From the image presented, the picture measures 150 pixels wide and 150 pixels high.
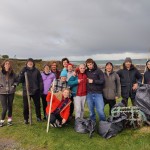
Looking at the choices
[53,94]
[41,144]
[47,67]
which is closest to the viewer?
[41,144]

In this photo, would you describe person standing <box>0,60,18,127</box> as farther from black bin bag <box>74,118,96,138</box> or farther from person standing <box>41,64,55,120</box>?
black bin bag <box>74,118,96,138</box>

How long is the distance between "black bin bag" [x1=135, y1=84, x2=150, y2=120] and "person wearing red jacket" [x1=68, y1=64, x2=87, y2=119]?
1598 mm

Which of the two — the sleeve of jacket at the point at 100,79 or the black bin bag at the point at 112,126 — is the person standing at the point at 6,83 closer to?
the sleeve of jacket at the point at 100,79

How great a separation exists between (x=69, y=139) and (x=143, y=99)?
7.59 feet

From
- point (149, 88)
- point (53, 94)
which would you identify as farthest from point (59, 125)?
point (149, 88)

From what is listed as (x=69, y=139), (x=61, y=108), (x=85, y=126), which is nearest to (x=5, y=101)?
(x=61, y=108)

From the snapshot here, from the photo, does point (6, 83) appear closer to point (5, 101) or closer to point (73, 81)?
point (5, 101)

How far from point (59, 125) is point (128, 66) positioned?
2.74m

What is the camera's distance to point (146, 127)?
26.0ft

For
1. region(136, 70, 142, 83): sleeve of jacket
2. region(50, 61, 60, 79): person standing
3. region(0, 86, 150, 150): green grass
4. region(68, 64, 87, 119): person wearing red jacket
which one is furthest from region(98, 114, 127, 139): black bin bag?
region(50, 61, 60, 79): person standing

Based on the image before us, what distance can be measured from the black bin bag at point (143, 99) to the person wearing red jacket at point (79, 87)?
5.24 feet

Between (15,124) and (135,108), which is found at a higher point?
(135,108)

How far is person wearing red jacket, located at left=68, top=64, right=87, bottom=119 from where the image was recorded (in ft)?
28.2

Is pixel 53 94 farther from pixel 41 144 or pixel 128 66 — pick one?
pixel 128 66
